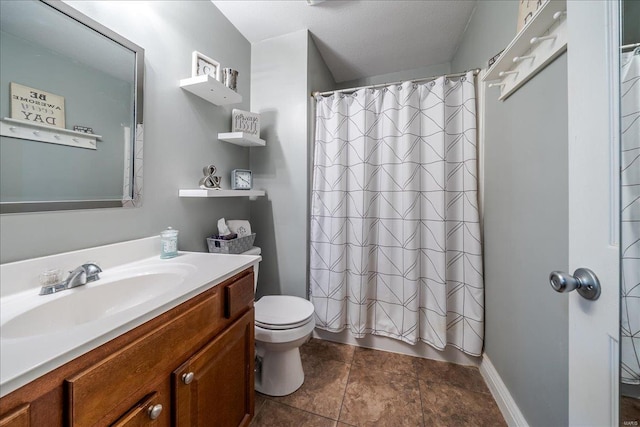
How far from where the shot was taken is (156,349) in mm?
620

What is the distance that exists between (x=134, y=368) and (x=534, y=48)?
1.71 metres

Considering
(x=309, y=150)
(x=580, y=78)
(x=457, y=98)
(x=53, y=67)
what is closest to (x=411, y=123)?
(x=457, y=98)

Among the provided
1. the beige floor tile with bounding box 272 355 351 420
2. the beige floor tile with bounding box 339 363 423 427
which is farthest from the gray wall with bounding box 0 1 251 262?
the beige floor tile with bounding box 339 363 423 427

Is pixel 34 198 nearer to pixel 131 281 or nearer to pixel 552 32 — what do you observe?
pixel 131 281

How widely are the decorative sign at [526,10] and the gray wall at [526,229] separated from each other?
12 centimetres

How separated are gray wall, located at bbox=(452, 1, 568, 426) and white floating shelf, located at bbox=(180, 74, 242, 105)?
4.90 ft

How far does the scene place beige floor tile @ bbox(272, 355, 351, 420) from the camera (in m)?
1.25

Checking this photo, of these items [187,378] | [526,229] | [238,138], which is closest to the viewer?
[187,378]

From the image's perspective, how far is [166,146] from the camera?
48.1 inches

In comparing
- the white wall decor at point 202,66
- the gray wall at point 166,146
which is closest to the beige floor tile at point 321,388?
the gray wall at point 166,146

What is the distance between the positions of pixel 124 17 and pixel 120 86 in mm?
318

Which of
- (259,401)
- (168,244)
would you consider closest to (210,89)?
(168,244)

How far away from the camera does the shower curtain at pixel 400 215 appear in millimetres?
1527

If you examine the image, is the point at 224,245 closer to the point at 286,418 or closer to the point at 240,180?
the point at 240,180
